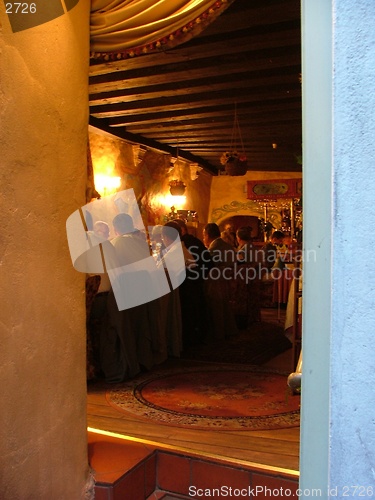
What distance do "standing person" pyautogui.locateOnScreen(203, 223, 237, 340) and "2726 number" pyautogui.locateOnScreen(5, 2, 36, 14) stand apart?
15.1 ft

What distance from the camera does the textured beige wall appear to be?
1.93m

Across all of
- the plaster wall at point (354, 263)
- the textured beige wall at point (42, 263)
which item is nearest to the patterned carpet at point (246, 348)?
the textured beige wall at point (42, 263)

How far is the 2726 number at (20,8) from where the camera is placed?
1936 mm

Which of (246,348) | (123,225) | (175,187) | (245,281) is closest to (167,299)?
(123,225)

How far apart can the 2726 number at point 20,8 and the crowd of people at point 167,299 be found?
2.57 m

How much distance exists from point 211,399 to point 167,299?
5.04 ft

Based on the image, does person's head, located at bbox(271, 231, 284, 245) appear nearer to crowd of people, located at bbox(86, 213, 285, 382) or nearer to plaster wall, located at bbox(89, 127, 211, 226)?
plaster wall, located at bbox(89, 127, 211, 226)

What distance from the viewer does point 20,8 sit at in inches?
78.5

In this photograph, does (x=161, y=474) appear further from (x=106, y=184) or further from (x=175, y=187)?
(x=175, y=187)

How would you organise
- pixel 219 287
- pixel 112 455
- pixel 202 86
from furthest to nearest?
pixel 219 287 → pixel 202 86 → pixel 112 455

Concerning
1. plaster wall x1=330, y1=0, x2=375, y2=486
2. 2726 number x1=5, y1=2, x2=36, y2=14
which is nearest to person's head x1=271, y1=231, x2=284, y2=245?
2726 number x1=5, y1=2, x2=36, y2=14

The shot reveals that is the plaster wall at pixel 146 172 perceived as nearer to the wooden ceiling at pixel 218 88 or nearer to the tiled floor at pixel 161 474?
the wooden ceiling at pixel 218 88

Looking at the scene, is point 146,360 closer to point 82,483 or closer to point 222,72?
point 82,483

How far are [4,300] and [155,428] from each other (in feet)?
5.40
